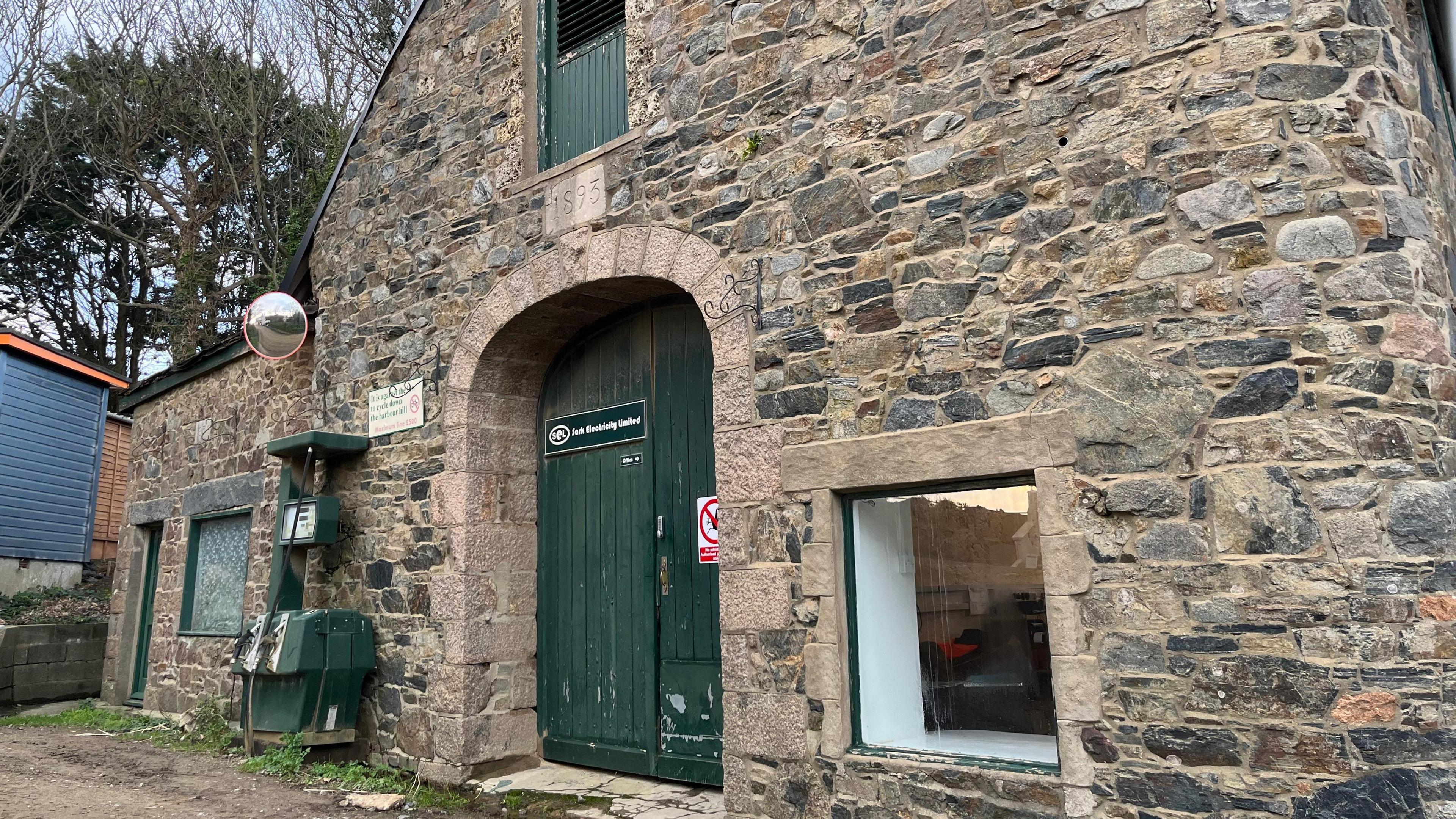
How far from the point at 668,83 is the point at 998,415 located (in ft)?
9.03

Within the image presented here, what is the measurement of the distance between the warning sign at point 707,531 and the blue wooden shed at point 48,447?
10668mm

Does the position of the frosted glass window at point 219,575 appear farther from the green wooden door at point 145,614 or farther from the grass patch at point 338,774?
the grass patch at point 338,774

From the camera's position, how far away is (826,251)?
15.5 ft

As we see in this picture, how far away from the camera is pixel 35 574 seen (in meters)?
12.6

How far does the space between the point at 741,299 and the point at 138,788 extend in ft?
15.6

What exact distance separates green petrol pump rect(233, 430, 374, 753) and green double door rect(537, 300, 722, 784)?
1.28 meters

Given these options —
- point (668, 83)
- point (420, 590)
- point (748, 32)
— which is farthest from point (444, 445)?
point (748, 32)

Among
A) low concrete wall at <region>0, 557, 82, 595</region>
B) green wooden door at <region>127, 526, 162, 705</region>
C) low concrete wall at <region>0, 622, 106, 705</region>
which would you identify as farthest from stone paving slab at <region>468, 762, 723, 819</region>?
low concrete wall at <region>0, 557, 82, 595</region>

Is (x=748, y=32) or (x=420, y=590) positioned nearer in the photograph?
(x=748, y=32)

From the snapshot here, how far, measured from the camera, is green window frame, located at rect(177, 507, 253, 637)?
28.5 ft

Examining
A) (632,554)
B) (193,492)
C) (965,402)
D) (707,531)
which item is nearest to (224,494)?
(193,492)

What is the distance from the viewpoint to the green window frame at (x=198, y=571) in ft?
28.5

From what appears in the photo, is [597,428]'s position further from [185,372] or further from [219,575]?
[185,372]

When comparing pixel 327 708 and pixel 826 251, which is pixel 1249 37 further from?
pixel 327 708
